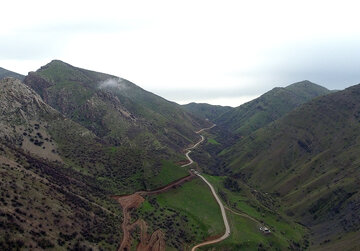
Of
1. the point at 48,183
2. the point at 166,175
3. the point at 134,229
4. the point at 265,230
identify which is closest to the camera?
the point at 48,183

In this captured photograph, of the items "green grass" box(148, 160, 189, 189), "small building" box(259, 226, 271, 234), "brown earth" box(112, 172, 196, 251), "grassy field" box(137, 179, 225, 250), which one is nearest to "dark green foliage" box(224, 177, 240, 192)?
"grassy field" box(137, 179, 225, 250)

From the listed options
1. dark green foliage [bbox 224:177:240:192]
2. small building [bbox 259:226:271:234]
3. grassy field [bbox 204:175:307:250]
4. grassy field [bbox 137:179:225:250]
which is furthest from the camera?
dark green foliage [bbox 224:177:240:192]

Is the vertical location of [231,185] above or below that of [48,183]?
below

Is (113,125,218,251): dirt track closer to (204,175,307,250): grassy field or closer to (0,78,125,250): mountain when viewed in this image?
(0,78,125,250): mountain

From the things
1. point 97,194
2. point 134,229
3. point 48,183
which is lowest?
point 134,229

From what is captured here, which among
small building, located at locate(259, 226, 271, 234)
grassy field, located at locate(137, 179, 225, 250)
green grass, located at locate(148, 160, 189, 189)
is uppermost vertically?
green grass, located at locate(148, 160, 189, 189)

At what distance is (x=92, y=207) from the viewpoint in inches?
4158

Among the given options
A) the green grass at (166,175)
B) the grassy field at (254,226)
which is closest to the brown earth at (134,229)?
the green grass at (166,175)

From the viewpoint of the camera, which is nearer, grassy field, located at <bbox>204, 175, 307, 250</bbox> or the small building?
grassy field, located at <bbox>204, 175, 307, 250</bbox>

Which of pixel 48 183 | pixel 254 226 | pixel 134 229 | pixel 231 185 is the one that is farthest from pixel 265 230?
pixel 48 183

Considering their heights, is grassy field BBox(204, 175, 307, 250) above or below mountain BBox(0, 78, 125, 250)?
below

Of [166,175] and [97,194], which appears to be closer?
[97,194]

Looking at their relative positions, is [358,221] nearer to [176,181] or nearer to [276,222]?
[276,222]

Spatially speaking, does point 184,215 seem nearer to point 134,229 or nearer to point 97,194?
point 134,229
